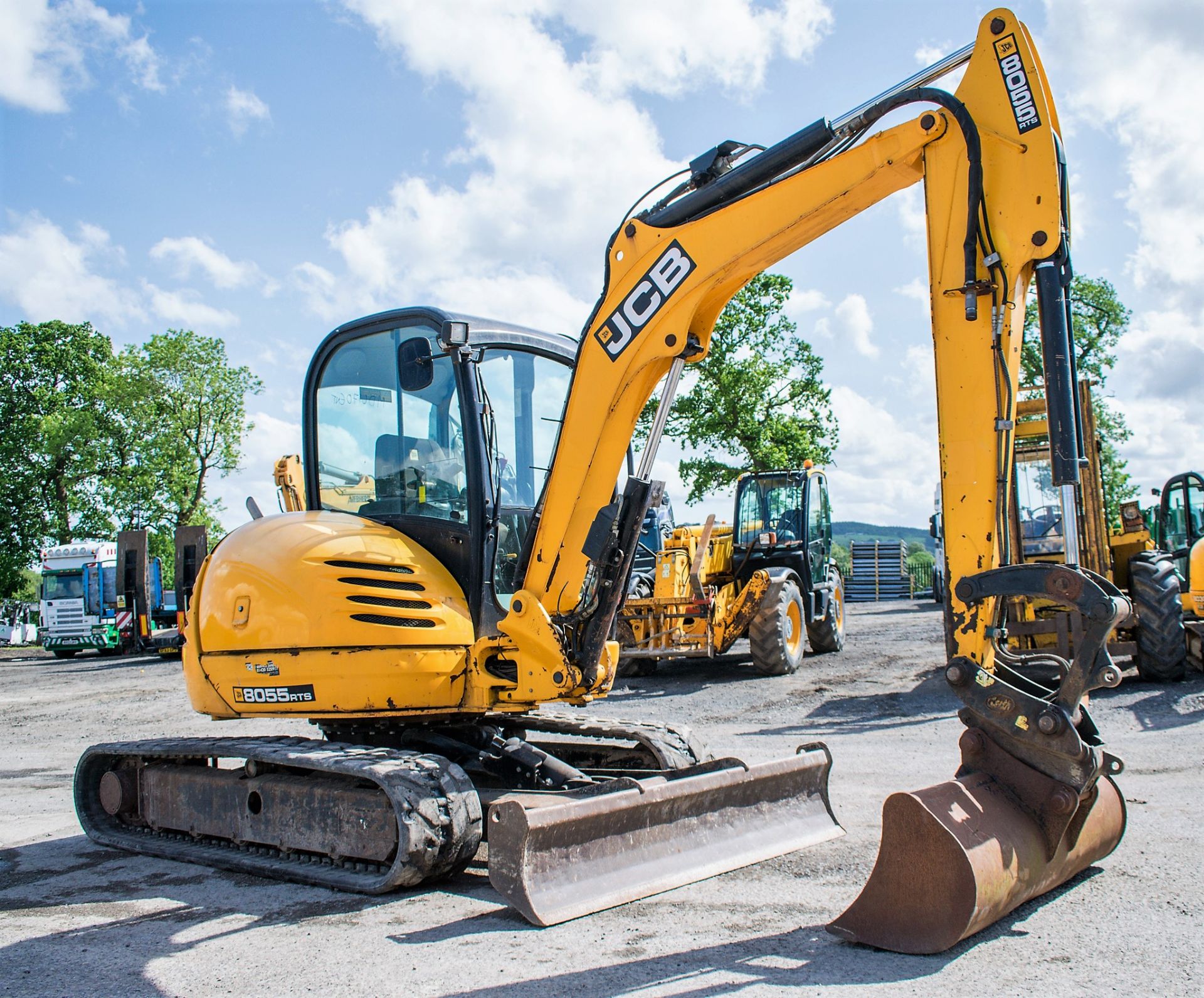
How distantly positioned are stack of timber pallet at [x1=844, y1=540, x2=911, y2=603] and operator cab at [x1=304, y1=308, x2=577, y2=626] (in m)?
34.5

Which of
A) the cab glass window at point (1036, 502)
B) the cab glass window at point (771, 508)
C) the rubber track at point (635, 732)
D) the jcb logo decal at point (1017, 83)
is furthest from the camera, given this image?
the cab glass window at point (771, 508)

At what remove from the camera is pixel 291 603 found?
5195mm

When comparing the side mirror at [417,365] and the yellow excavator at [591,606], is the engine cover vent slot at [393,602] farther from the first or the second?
the side mirror at [417,365]

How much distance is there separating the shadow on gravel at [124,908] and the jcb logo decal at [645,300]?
2.75 meters

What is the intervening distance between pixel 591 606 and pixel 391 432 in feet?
5.07

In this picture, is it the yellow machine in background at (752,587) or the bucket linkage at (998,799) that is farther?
the yellow machine in background at (752,587)

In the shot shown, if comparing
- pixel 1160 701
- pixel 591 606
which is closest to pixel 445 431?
pixel 591 606

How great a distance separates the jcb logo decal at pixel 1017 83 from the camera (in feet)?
13.3

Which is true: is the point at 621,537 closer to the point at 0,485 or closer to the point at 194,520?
the point at 194,520

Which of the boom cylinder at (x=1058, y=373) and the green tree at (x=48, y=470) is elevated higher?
the green tree at (x=48, y=470)

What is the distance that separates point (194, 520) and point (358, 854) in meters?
38.4

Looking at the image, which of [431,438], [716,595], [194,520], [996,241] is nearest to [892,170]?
[996,241]

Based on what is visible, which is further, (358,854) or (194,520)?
(194,520)

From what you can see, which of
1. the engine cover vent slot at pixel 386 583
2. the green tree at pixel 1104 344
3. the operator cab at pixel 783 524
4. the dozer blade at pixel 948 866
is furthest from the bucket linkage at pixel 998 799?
the green tree at pixel 1104 344
